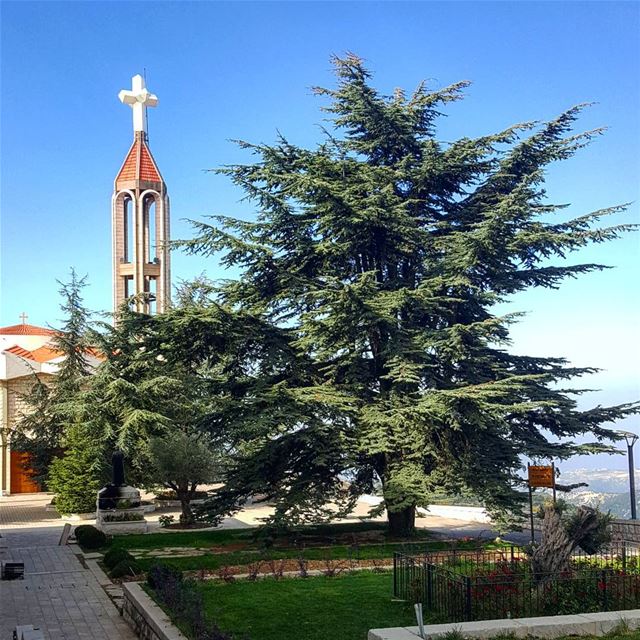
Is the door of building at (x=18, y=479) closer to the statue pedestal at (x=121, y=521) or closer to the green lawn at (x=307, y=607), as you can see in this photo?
the statue pedestal at (x=121, y=521)

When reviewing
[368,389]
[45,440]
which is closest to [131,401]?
[45,440]

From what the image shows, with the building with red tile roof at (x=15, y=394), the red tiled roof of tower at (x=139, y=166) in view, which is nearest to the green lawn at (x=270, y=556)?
the building with red tile roof at (x=15, y=394)

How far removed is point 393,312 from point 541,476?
5.90 metres

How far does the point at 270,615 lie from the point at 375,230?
38.9 feet

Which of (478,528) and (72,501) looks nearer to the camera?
(478,528)

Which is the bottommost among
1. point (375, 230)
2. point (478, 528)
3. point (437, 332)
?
point (478, 528)

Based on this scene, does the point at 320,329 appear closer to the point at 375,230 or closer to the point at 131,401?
the point at 375,230

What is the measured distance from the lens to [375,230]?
2092 centimetres

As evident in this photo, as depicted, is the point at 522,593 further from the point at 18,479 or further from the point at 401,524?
the point at 18,479

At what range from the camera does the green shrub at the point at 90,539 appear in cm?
1884

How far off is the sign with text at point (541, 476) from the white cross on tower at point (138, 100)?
34319mm

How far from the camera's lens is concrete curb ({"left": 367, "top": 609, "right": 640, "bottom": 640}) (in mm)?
8664

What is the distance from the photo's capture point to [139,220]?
42562 millimetres

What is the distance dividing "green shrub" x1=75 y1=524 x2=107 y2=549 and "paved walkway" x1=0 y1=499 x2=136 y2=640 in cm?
24
